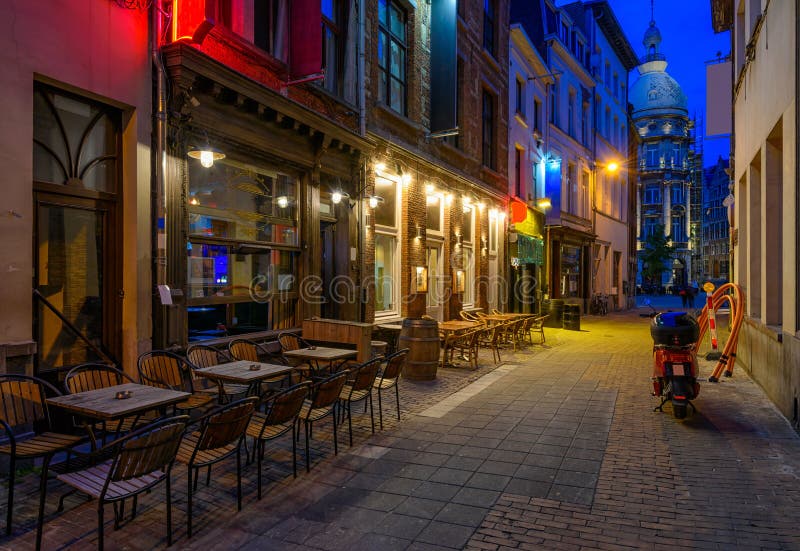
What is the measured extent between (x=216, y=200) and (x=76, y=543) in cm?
487

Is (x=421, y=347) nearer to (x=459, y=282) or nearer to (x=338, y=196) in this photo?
(x=338, y=196)

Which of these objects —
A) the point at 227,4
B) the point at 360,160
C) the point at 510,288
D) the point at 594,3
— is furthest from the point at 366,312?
the point at 594,3

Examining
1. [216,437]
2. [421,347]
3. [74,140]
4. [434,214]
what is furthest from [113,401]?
[434,214]

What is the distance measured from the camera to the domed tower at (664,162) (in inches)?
2665

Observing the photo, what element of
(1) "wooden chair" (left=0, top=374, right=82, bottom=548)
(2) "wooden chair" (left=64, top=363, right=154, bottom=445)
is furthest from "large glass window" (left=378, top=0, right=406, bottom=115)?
(1) "wooden chair" (left=0, top=374, right=82, bottom=548)

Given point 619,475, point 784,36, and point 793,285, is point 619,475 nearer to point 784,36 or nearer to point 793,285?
point 793,285

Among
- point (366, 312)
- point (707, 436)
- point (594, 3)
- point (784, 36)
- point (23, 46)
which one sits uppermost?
point (594, 3)

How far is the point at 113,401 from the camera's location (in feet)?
14.0

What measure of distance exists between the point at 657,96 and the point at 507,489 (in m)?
75.9

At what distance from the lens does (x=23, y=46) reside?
5.00 meters

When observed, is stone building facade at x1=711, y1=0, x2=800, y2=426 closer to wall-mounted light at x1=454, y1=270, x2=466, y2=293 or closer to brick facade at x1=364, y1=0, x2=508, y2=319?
brick facade at x1=364, y1=0, x2=508, y2=319

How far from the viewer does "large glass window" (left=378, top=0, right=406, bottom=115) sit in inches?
460

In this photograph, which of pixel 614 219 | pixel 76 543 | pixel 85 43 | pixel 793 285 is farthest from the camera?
pixel 614 219

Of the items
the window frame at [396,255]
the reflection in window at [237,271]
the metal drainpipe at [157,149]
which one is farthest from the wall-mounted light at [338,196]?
the metal drainpipe at [157,149]
